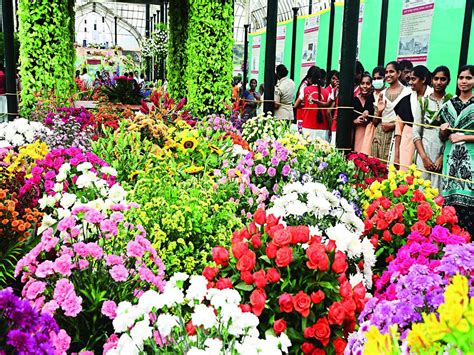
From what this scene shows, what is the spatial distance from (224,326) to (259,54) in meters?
22.0

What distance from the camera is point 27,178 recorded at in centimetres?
414

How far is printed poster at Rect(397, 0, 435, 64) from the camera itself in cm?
994

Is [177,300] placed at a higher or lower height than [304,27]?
lower

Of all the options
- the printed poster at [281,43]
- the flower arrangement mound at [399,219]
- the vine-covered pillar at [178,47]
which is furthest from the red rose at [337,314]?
the printed poster at [281,43]

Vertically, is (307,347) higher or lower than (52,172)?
lower

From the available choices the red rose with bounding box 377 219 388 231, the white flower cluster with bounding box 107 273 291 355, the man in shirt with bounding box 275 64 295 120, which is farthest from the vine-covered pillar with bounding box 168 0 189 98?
the white flower cluster with bounding box 107 273 291 355

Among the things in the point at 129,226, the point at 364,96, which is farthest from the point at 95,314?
the point at 364,96

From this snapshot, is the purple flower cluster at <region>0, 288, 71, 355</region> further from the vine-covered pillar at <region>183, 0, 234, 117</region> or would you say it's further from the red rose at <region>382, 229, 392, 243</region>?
the vine-covered pillar at <region>183, 0, 234, 117</region>

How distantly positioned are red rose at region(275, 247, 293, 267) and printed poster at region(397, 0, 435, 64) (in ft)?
28.4

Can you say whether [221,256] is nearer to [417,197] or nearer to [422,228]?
[422,228]

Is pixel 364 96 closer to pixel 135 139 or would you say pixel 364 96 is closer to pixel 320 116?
pixel 320 116

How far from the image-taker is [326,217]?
2.95 metres

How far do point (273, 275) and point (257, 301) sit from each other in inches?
5.0

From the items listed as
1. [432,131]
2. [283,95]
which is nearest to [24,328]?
[432,131]
